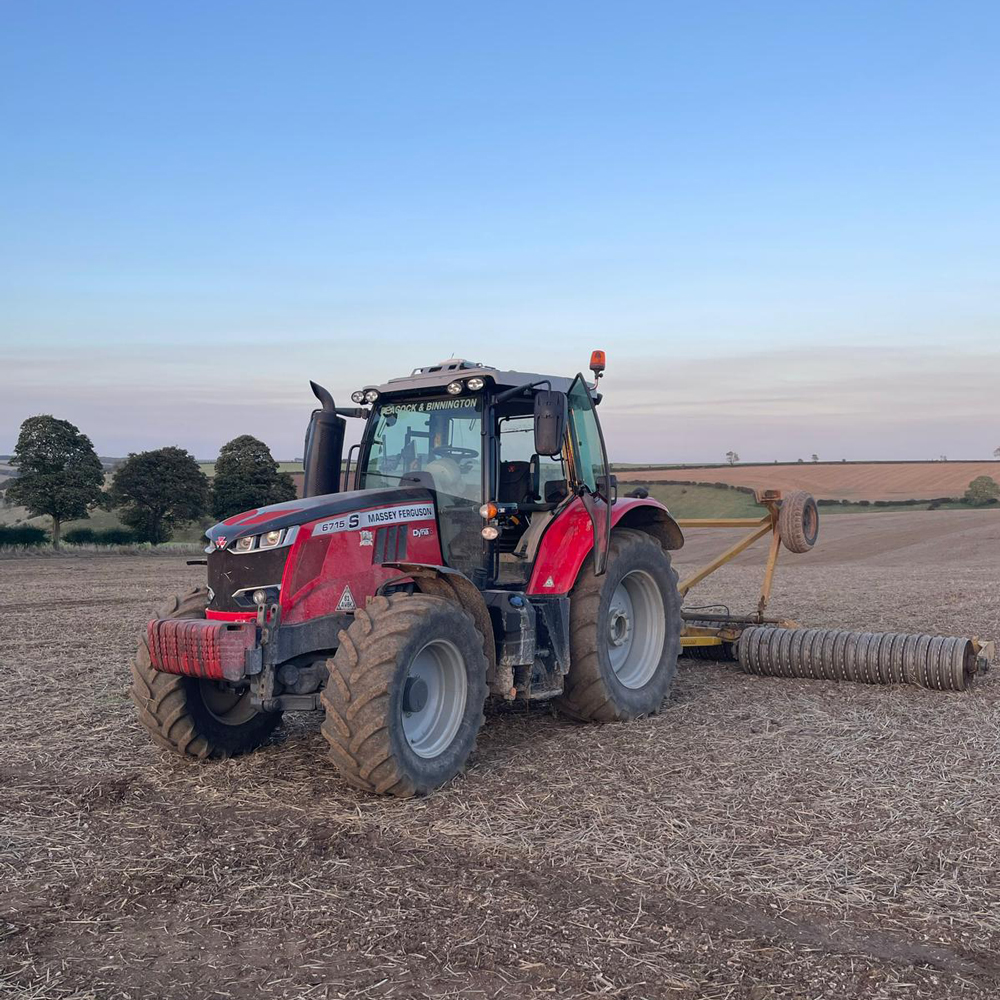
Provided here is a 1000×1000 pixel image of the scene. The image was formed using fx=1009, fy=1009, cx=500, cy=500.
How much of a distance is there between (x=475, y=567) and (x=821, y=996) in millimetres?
3809

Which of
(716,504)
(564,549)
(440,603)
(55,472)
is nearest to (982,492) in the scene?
(716,504)

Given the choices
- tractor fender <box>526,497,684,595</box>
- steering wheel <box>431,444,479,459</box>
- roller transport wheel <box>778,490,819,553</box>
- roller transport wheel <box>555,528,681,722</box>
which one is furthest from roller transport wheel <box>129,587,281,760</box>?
roller transport wheel <box>778,490,819,553</box>

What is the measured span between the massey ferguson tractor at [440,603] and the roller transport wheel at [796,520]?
85cm

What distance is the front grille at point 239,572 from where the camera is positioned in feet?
18.9

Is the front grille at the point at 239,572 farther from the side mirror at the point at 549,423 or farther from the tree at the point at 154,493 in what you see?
the tree at the point at 154,493

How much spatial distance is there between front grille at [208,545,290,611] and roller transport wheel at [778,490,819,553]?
5025 millimetres

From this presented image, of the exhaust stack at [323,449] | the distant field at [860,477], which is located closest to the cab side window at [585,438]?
the exhaust stack at [323,449]

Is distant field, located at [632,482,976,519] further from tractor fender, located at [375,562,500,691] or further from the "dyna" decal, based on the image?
tractor fender, located at [375,562,500,691]

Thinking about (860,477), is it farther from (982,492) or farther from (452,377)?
(452,377)

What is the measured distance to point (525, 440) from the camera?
7078 mm

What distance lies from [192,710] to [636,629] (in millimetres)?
3432

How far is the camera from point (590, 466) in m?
7.34

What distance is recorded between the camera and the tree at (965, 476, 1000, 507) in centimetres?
4444

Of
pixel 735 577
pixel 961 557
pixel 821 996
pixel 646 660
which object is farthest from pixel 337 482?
pixel 961 557
